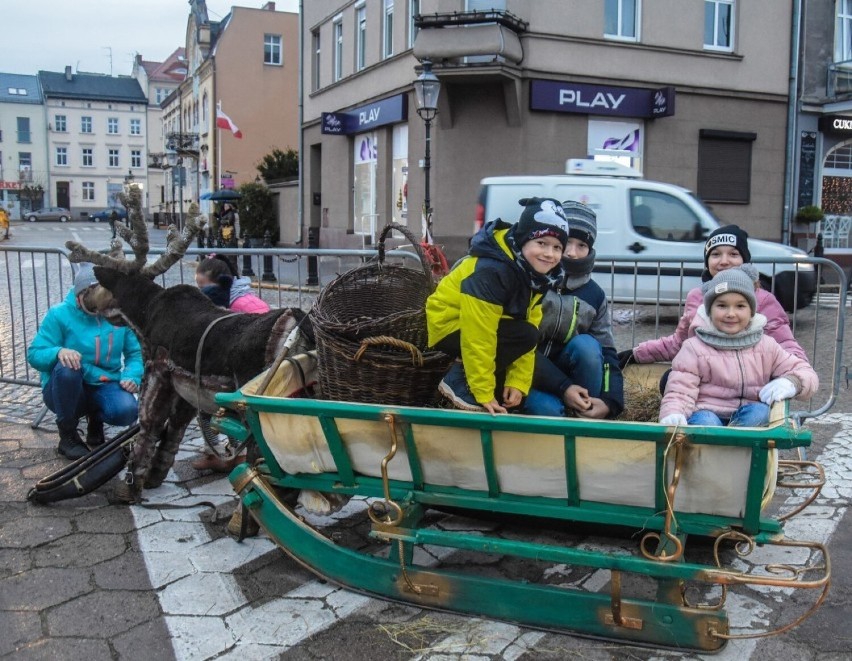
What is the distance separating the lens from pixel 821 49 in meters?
20.5

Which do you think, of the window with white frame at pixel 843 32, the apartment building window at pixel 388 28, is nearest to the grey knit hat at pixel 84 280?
the apartment building window at pixel 388 28

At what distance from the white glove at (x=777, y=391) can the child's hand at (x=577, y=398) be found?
2.48 feet

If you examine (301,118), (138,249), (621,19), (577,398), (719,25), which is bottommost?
(577,398)

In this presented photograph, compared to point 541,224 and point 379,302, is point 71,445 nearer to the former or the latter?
point 379,302

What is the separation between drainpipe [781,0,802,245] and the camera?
20.1m

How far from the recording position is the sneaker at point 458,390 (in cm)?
343

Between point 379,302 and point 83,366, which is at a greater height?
point 379,302

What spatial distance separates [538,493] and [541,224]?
1104 mm

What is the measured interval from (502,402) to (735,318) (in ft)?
3.76

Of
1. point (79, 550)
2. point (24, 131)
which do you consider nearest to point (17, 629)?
point (79, 550)

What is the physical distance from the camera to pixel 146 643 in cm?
315

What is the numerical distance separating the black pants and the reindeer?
987mm

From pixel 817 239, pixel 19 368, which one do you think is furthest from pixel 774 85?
pixel 19 368

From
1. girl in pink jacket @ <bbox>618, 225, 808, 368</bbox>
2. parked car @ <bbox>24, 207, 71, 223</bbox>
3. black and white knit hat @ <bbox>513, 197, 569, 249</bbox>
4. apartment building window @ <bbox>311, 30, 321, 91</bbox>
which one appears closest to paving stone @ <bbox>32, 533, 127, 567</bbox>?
black and white knit hat @ <bbox>513, 197, 569, 249</bbox>
